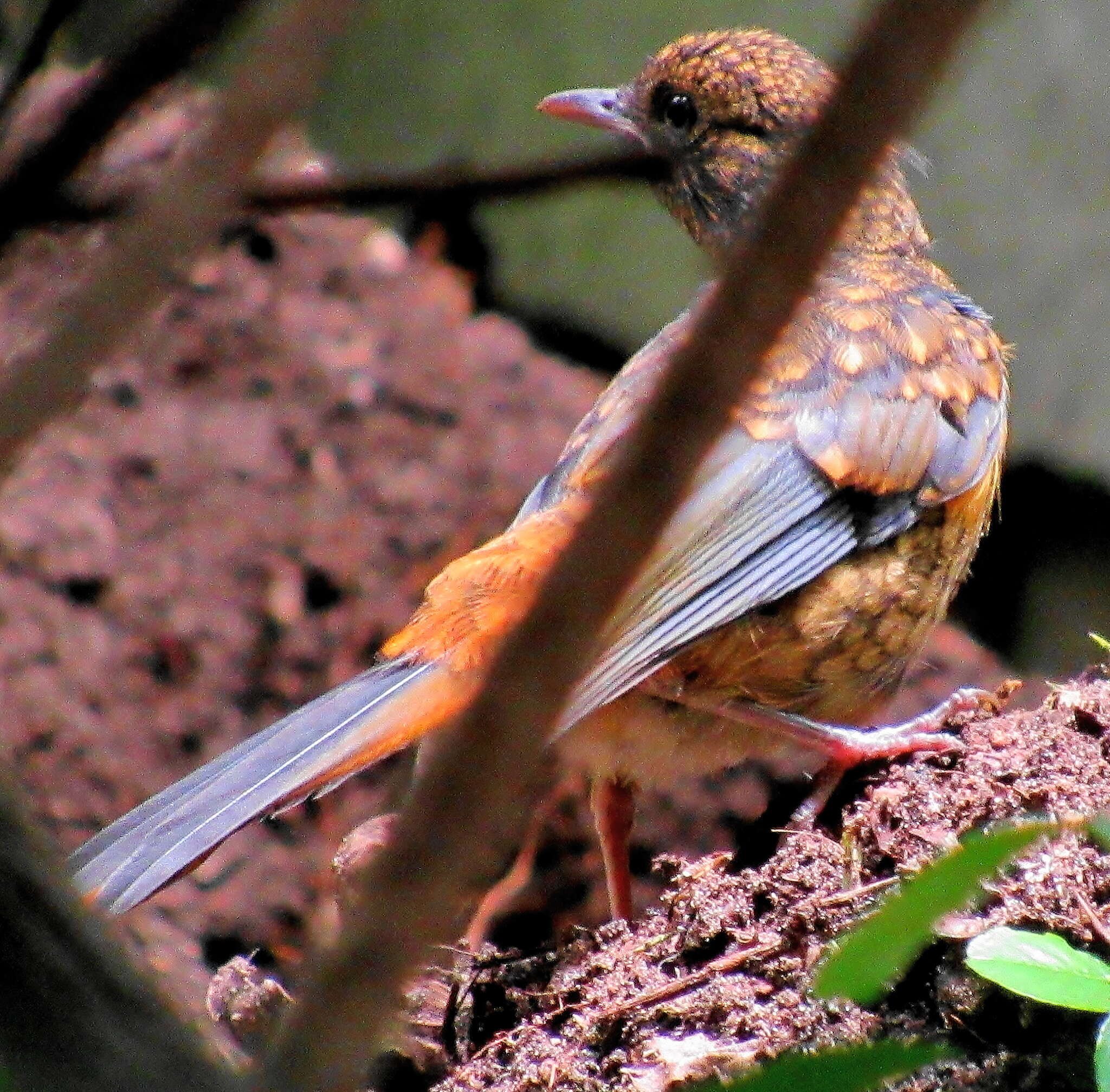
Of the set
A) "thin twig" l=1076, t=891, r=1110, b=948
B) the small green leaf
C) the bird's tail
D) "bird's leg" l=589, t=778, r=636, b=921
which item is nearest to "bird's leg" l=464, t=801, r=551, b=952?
"bird's leg" l=589, t=778, r=636, b=921

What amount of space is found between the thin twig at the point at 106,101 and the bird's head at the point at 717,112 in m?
3.83

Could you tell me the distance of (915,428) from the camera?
4277mm

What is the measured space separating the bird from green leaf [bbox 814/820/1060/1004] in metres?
1.98

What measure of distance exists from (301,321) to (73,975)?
672 centimetres

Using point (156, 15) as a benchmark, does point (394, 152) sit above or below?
below

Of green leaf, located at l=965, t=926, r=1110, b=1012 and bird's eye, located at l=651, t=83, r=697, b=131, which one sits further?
bird's eye, located at l=651, t=83, r=697, b=131

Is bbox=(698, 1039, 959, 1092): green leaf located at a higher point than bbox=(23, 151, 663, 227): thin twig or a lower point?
lower

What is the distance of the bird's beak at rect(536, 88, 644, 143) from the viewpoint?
5.05m

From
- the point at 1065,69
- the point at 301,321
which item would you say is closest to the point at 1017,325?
the point at 1065,69

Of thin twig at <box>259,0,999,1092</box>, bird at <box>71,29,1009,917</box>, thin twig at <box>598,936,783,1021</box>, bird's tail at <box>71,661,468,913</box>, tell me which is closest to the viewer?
thin twig at <box>259,0,999,1092</box>

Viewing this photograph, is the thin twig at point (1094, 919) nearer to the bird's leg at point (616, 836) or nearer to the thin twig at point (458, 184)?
the bird's leg at point (616, 836)

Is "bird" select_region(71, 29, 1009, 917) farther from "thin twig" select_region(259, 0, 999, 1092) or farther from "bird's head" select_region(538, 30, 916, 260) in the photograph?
"thin twig" select_region(259, 0, 999, 1092)

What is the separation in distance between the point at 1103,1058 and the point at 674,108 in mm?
3491

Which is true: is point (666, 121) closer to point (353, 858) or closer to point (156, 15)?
point (353, 858)
